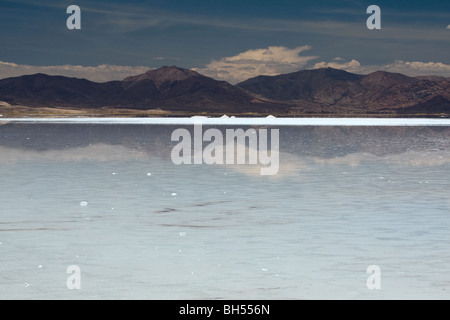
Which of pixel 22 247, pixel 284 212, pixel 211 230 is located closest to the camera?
A: pixel 22 247

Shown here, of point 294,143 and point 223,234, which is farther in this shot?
point 294,143

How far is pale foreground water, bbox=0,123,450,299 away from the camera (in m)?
8.54

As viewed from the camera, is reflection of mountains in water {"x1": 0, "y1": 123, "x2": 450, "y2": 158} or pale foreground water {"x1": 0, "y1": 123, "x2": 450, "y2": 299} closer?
pale foreground water {"x1": 0, "y1": 123, "x2": 450, "y2": 299}

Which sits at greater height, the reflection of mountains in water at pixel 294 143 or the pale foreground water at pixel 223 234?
the reflection of mountains in water at pixel 294 143

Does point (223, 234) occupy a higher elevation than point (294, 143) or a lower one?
lower

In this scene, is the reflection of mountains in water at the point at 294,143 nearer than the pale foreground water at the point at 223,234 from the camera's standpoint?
No

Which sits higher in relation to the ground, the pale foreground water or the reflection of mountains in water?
the reflection of mountains in water

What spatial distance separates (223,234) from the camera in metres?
11.9

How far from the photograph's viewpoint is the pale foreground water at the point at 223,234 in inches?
336

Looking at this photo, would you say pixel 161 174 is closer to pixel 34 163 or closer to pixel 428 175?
pixel 34 163

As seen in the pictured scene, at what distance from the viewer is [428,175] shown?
22.0 meters
